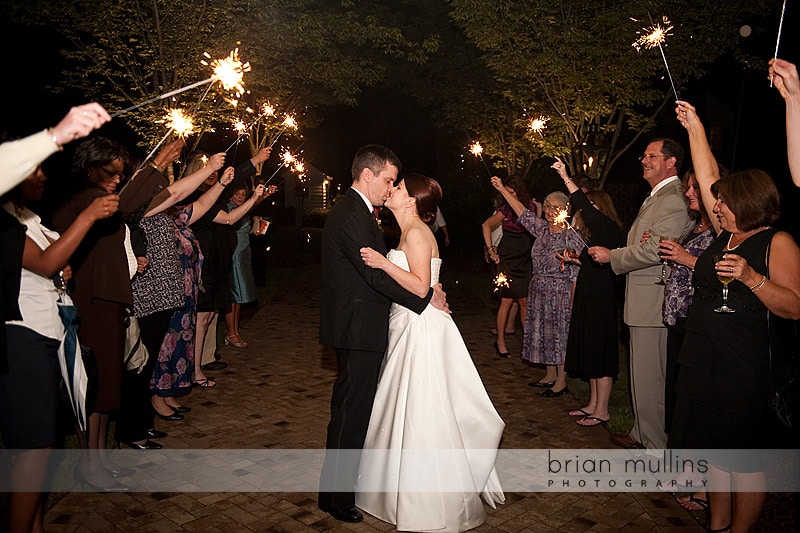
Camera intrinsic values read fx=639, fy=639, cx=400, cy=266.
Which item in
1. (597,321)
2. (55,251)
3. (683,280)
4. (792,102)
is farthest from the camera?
(597,321)

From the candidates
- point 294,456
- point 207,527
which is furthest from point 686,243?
point 207,527

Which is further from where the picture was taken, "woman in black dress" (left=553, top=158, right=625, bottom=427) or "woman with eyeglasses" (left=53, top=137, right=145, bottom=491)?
"woman in black dress" (left=553, top=158, right=625, bottom=427)

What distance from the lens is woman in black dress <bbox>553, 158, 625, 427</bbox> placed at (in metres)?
6.34

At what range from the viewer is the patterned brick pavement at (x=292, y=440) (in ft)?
14.5

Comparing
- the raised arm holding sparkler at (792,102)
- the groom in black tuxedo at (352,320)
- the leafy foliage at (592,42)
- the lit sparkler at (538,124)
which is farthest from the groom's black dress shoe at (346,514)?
the leafy foliage at (592,42)

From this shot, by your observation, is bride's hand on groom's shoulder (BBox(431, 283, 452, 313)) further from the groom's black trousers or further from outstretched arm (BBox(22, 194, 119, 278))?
outstretched arm (BBox(22, 194, 119, 278))

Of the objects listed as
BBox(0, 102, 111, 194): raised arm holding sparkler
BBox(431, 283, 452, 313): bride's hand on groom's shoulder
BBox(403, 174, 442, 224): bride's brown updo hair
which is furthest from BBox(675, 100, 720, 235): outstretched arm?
BBox(0, 102, 111, 194): raised arm holding sparkler

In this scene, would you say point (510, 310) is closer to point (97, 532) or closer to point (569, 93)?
point (569, 93)

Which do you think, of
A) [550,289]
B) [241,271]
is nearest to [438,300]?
[550,289]

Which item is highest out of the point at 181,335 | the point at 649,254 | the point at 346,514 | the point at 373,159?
the point at 373,159

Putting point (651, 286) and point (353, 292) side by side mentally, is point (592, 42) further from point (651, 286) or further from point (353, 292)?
point (353, 292)

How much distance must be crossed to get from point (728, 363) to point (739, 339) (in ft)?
0.53

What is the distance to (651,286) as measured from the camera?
218 inches

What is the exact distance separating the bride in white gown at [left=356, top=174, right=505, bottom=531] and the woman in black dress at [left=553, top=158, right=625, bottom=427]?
2087 millimetres
